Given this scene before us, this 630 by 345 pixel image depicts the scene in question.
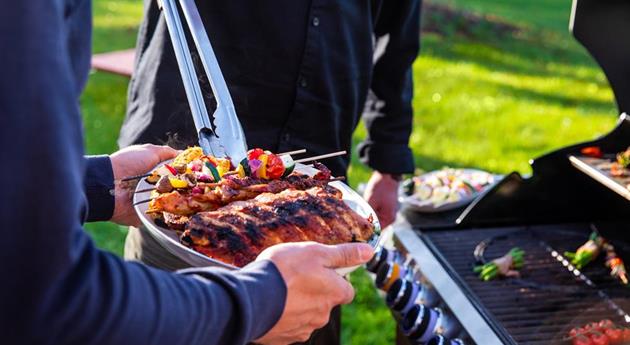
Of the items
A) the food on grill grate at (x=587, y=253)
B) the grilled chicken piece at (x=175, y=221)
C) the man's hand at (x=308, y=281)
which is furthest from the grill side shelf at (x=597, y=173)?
the grilled chicken piece at (x=175, y=221)

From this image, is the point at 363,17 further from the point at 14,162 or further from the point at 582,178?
the point at 14,162

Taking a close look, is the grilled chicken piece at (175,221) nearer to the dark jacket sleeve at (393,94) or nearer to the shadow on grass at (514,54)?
the dark jacket sleeve at (393,94)

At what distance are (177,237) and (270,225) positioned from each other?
21 centimetres

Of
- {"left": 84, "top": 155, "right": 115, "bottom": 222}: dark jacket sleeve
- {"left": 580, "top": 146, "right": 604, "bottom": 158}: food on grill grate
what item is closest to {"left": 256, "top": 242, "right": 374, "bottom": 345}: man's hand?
{"left": 84, "top": 155, "right": 115, "bottom": 222}: dark jacket sleeve

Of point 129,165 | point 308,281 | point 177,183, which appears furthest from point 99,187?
point 308,281

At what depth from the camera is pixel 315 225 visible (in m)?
1.57

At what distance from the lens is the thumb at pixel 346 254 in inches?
56.2

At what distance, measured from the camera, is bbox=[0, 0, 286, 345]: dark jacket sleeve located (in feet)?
3.21

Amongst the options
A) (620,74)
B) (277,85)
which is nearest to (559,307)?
(620,74)

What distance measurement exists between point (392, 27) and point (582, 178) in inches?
38.4

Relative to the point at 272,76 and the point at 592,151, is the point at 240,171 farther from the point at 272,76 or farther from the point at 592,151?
the point at 592,151

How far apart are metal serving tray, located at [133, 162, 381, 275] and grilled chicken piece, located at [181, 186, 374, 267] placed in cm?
2

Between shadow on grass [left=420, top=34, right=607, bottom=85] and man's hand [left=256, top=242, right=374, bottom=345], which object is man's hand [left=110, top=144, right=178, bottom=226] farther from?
shadow on grass [left=420, top=34, right=607, bottom=85]

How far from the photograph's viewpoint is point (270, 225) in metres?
1.55
